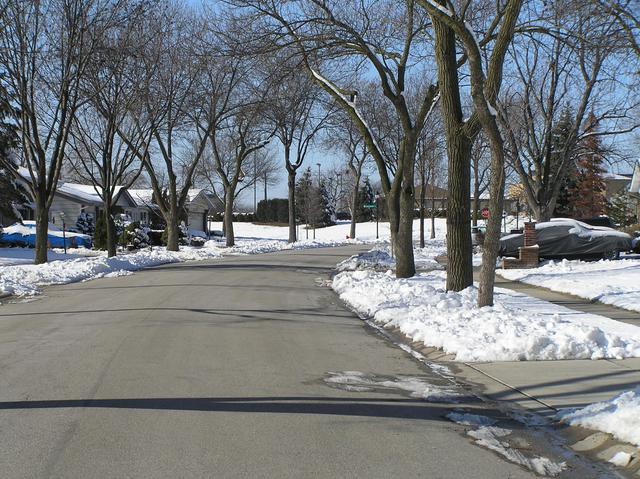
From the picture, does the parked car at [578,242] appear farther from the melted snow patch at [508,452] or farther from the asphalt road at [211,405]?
the melted snow patch at [508,452]

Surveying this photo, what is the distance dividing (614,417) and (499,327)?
15.1 feet

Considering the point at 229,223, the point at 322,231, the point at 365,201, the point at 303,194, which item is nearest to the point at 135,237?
the point at 229,223

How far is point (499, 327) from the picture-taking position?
1072 centimetres

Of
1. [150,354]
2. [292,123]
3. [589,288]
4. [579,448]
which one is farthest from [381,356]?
[292,123]

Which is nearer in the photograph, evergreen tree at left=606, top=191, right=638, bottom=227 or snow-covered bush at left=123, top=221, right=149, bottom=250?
snow-covered bush at left=123, top=221, right=149, bottom=250

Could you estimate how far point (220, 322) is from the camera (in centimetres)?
1323

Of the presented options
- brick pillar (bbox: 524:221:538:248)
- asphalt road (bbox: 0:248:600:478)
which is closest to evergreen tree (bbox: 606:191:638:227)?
brick pillar (bbox: 524:221:538:248)

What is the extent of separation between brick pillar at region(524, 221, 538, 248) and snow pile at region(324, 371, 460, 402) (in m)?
18.1

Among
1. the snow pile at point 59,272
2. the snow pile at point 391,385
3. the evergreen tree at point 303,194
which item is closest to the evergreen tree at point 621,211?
the evergreen tree at point 303,194

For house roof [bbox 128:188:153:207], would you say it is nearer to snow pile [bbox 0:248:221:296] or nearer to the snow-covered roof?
the snow-covered roof

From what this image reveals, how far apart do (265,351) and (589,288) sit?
9.94m

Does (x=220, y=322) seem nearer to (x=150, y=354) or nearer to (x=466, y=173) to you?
(x=150, y=354)

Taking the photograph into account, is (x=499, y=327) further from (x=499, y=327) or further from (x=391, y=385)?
(x=391, y=385)

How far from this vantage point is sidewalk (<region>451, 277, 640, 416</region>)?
24.8 ft
